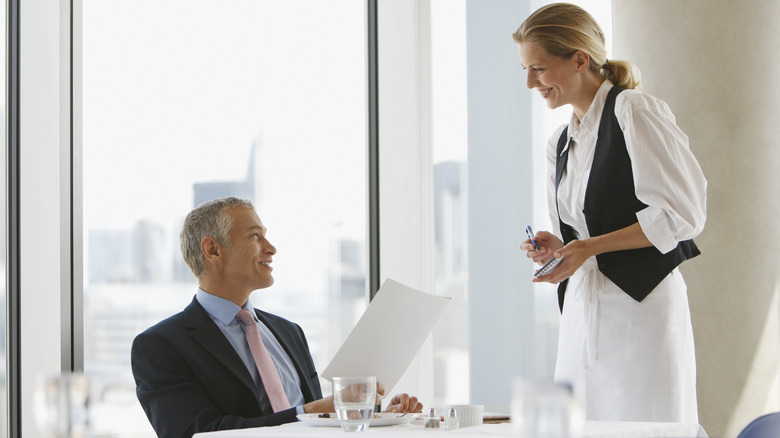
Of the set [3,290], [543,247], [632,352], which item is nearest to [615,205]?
[543,247]

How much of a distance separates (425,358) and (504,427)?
263 centimetres

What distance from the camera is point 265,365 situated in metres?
2.16

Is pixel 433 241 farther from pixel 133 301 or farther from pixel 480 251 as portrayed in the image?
pixel 133 301

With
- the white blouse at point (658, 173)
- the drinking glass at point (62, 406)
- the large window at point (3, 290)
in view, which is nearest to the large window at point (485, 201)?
the white blouse at point (658, 173)

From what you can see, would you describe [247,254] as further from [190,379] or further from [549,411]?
[549,411]

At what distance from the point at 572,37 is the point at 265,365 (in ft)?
3.84

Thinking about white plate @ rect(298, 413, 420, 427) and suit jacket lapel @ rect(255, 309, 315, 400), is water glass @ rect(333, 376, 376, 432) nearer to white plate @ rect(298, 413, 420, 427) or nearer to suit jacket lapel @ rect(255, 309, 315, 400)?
white plate @ rect(298, 413, 420, 427)

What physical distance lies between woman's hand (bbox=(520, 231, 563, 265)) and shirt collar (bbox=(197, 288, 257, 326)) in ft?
2.55

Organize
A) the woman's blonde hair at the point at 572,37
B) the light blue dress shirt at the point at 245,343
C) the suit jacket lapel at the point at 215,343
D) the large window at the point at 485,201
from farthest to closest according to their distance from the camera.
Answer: the large window at the point at 485,201 → the woman's blonde hair at the point at 572,37 → the light blue dress shirt at the point at 245,343 → the suit jacket lapel at the point at 215,343

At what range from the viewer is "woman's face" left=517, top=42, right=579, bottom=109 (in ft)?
7.59

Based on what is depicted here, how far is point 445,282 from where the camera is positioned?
409 cm

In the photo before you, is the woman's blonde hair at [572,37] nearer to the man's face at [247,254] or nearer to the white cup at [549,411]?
the man's face at [247,254]

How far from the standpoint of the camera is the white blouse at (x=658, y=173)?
209 centimetres

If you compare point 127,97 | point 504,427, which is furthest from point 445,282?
point 504,427
